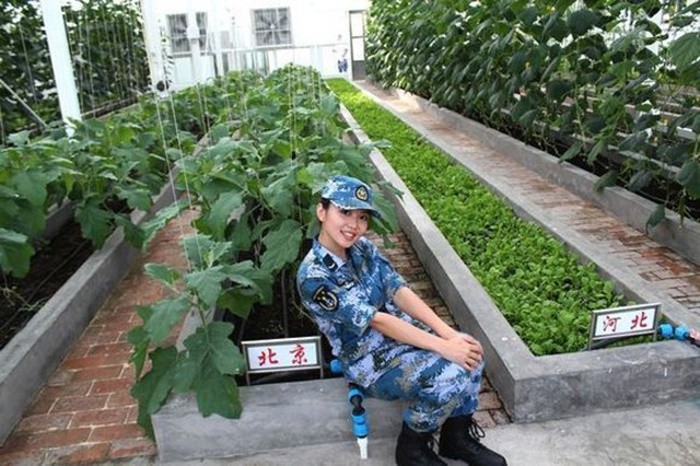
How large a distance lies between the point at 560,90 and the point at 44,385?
4.95 m

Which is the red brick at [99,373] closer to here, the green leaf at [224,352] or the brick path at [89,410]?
the brick path at [89,410]

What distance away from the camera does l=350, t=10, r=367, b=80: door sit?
83.5ft

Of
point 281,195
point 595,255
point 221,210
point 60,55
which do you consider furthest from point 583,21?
point 60,55

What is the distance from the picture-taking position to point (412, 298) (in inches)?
99.6

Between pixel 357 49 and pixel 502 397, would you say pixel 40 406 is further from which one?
pixel 357 49

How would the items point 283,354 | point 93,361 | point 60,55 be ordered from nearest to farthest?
point 283,354 → point 93,361 → point 60,55

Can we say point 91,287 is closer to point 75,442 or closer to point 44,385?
point 44,385

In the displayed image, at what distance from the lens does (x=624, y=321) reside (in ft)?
9.16

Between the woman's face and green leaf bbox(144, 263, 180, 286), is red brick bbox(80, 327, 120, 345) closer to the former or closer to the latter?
green leaf bbox(144, 263, 180, 286)

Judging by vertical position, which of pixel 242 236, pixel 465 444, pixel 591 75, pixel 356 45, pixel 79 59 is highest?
pixel 79 59

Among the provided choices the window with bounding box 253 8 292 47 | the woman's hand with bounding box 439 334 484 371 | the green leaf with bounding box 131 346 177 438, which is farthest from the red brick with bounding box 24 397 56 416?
the window with bounding box 253 8 292 47

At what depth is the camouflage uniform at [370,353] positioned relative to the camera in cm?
226

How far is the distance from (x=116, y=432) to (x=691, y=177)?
11.8 ft

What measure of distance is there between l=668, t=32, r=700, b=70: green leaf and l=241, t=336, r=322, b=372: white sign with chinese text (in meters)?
2.62
